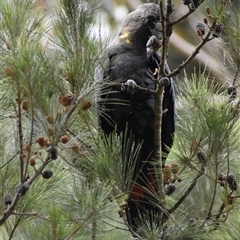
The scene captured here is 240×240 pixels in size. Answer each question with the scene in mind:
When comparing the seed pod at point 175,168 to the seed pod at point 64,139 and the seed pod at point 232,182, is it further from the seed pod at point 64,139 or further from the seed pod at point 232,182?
the seed pod at point 64,139

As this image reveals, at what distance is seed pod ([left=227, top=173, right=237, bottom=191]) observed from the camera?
65.2 inches

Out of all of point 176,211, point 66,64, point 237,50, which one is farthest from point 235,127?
point 66,64

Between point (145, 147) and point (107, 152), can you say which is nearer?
point (107, 152)

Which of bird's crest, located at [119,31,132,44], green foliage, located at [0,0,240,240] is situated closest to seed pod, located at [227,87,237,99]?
green foliage, located at [0,0,240,240]

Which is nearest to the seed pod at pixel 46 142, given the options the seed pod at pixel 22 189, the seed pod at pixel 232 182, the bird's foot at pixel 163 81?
the seed pod at pixel 22 189

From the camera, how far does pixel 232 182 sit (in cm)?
166

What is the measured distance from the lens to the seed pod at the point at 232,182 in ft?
5.43

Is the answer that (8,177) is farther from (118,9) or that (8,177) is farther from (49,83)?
(118,9)

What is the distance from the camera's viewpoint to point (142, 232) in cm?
164

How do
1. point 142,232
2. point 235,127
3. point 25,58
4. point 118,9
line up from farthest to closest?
point 118,9
point 235,127
point 142,232
point 25,58

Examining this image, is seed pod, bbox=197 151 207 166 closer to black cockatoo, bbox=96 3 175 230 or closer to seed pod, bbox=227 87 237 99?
seed pod, bbox=227 87 237 99

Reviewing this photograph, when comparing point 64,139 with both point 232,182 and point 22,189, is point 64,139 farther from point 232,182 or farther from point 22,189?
point 232,182

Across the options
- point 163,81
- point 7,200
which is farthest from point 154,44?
point 7,200

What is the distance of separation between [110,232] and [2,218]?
0.41 metres
